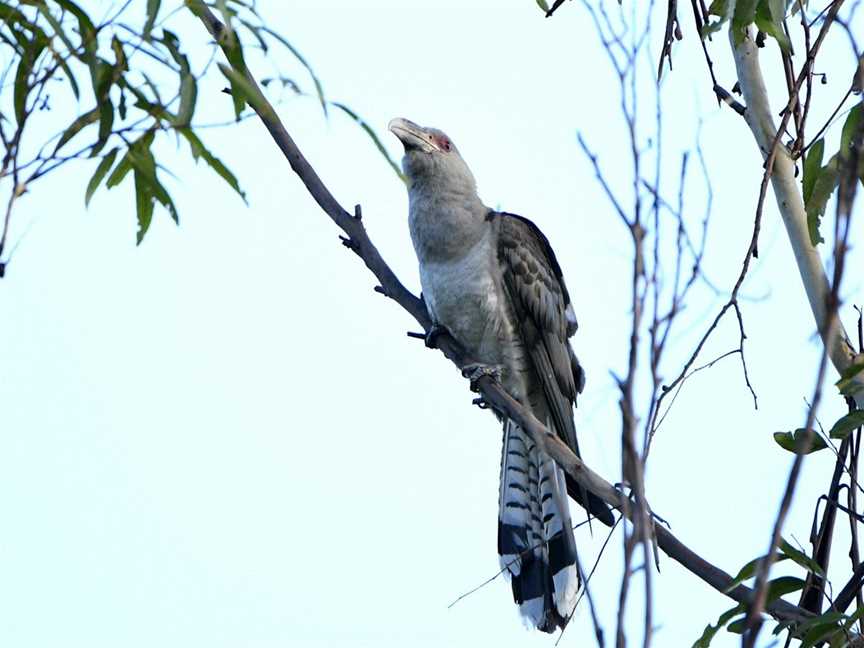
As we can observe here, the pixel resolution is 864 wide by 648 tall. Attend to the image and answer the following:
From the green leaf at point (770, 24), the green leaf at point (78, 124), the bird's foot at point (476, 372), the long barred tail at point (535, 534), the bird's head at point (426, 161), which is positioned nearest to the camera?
the green leaf at point (78, 124)

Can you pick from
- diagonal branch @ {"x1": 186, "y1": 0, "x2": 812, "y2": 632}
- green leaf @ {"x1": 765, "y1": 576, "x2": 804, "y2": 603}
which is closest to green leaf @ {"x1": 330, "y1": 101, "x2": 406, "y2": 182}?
diagonal branch @ {"x1": 186, "y1": 0, "x2": 812, "y2": 632}

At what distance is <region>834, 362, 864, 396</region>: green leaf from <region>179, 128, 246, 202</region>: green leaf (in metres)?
1.70

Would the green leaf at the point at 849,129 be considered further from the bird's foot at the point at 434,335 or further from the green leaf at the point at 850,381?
the bird's foot at the point at 434,335

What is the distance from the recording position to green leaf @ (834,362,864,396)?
342cm

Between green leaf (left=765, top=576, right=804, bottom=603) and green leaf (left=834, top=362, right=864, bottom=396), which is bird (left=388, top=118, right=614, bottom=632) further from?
green leaf (left=834, top=362, right=864, bottom=396)

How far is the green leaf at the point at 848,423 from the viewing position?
11.4 ft

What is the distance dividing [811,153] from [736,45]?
0.63 metres

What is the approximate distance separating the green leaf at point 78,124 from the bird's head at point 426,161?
271 cm

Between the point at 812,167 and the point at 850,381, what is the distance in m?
0.67

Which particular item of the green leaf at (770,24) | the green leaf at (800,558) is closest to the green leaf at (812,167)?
the green leaf at (770,24)

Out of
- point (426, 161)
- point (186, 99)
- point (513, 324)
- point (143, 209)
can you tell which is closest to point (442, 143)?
point (426, 161)

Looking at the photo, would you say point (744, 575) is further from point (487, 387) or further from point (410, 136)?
point (410, 136)

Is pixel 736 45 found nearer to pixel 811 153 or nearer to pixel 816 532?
pixel 811 153

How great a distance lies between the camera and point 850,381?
3545 mm
